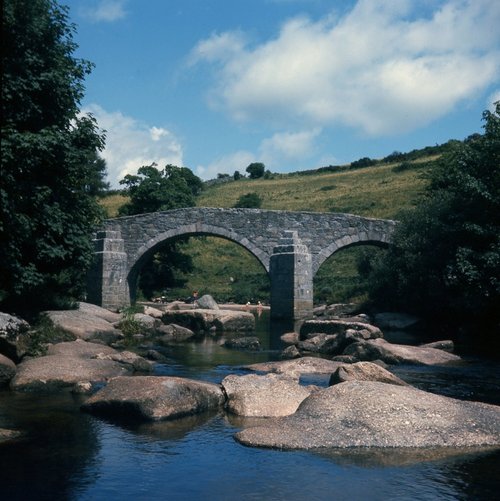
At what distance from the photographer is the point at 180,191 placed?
4009 centimetres

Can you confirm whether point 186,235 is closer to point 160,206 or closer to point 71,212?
point 160,206

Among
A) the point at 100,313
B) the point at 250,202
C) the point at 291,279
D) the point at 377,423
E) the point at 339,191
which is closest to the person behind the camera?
the point at 377,423

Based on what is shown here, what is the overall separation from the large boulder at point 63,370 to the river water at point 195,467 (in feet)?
4.85

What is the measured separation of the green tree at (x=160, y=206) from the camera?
38.8m

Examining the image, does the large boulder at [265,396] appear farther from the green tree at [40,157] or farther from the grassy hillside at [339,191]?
the grassy hillside at [339,191]

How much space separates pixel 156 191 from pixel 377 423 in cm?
3297

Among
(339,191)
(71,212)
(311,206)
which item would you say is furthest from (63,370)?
(339,191)

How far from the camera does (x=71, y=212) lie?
654 inches

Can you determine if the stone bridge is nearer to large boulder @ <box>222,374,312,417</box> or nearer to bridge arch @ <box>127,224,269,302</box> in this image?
bridge arch @ <box>127,224,269,302</box>

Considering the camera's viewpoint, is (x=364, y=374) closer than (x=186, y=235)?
Yes

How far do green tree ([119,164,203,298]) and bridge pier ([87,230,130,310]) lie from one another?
8.97m

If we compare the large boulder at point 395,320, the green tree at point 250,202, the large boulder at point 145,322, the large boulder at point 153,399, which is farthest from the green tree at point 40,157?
the green tree at point 250,202

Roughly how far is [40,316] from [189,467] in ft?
33.1

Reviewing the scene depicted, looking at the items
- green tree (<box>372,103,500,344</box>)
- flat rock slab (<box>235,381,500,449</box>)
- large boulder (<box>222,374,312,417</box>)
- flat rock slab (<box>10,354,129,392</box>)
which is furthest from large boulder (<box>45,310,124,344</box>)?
green tree (<box>372,103,500,344</box>)
